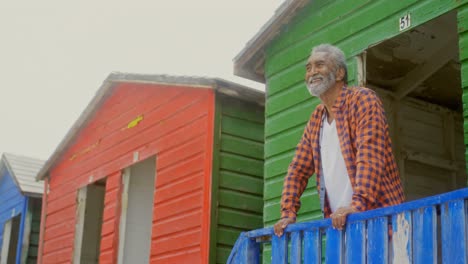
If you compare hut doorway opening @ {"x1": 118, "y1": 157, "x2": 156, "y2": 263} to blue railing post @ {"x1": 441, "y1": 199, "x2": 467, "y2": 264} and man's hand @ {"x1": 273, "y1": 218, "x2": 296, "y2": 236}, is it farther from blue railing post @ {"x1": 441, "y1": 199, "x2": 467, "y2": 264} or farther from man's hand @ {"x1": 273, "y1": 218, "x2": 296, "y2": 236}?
blue railing post @ {"x1": 441, "y1": 199, "x2": 467, "y2": 264}

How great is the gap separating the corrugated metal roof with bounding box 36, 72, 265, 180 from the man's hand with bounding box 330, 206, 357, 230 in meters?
4.65

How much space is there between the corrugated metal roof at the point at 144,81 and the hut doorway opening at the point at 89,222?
1.00m

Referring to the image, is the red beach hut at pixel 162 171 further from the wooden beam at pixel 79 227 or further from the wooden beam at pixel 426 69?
the wooden beam at pixel 426 69

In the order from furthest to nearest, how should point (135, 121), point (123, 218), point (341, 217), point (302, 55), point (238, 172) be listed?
1. point (135, 121)
2. point (123, 218)
3. point (238, 172)
4. point (302, 55)
5. point (341, 217)

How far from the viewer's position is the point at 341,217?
4082 mm

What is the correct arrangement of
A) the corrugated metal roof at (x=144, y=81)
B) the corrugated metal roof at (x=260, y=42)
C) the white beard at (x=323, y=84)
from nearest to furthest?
the white beard at (x=323, y=84)
the corrugated metal roof at (x=260, y=42)
the corrugated metal roof at (x=144, y=81)

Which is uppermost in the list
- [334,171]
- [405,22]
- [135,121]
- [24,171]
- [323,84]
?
[24,171]

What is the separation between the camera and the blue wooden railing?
3320mm

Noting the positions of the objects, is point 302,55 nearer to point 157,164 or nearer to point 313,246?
point 157,164

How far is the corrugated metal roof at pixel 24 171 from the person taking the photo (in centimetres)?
1444

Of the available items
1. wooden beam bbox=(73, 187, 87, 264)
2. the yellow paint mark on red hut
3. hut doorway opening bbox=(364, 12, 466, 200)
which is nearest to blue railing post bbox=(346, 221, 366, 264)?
hut doorway opening bbox=(364, 12, 466, 200)

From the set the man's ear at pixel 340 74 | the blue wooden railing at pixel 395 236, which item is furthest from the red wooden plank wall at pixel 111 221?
the man's ear at pixel 340 74

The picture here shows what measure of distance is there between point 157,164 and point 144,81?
1219 millimetres

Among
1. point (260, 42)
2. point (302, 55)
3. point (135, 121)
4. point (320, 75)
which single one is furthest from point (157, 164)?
point (320, 75)
